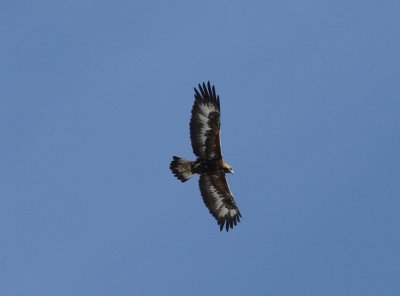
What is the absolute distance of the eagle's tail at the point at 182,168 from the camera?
4006 cm

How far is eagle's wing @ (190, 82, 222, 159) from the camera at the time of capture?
39.6 meters

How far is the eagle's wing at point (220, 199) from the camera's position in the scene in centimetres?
4103

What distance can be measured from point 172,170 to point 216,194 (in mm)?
2006

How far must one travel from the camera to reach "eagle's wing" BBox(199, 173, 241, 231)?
41.0m

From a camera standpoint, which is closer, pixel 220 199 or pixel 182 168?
pixel 182 168

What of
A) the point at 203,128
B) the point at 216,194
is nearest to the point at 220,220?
the point at 216,194

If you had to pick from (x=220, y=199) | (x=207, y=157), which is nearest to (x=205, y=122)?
(x=207, y=157)

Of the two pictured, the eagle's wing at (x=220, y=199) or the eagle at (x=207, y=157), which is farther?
the eagle's wing at (x=220, y=199)

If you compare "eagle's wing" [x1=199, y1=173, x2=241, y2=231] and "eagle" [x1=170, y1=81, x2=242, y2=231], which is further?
"eagle's wing" [x1=199, y1=173, x2=241, y2=231]

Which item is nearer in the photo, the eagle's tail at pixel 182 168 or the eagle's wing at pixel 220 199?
the eagle's tail at pixel 182 168

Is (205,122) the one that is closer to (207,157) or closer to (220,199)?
(207,157)

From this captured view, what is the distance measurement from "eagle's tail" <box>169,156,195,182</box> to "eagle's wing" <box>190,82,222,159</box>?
518mm

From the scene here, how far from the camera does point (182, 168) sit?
40.1 m

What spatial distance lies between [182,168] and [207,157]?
35.2 inches
